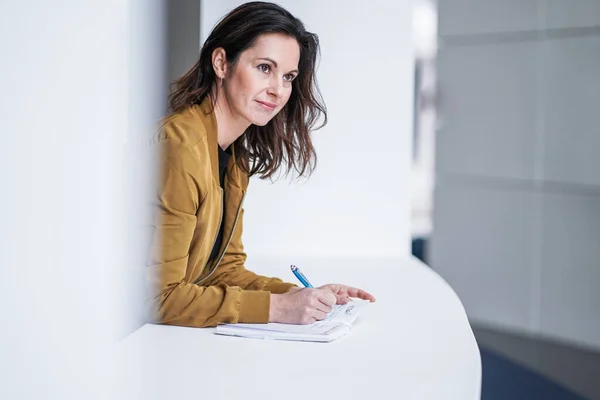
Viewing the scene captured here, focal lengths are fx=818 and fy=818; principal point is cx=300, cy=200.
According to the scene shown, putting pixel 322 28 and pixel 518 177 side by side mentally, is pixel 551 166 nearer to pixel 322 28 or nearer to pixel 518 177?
pixel 518 177

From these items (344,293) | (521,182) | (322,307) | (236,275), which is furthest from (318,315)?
(521,182)

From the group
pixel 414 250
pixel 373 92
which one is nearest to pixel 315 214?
pixel 373 92

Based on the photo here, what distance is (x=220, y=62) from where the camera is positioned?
4.01 feet

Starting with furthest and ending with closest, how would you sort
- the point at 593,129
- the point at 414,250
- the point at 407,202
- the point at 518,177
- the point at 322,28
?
1. the point at 414,250
2. the point at 518,177
3. the point at 593,129
4. the point at 407,202
5. the point at 322,28

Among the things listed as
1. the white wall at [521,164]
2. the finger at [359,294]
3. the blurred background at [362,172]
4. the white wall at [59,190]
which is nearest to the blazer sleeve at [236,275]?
the finger at [359,294]

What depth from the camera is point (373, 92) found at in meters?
1.68

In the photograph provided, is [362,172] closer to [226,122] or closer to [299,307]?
[226,122]

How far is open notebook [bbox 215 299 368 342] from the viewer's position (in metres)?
1.07

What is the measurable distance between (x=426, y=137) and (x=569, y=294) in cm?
145

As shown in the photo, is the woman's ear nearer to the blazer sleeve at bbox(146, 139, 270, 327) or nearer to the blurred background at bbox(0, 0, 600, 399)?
the blurred background at bbox(0, 0, 600, 399)

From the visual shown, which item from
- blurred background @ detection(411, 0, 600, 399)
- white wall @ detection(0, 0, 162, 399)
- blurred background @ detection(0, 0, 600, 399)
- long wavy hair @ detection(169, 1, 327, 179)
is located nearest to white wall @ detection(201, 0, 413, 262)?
blurred background @ detection(0, 0, 600, 399)

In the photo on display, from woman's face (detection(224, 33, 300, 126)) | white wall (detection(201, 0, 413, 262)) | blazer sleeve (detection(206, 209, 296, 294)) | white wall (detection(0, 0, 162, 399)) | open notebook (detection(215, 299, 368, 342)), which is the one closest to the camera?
white wall (detection(0, 0, 162, 399))

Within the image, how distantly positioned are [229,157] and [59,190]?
0.63 m

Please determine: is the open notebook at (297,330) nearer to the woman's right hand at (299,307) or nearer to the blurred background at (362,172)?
the woman's right hand at (299,307)
